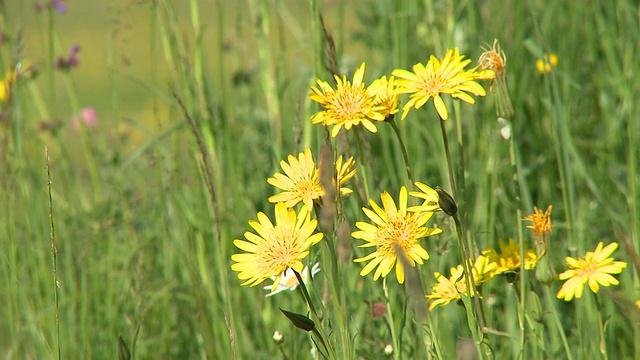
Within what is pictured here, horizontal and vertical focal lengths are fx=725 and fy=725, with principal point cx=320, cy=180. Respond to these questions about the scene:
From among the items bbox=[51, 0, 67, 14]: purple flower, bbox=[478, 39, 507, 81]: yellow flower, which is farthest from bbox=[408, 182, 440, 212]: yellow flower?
bbox=[51, 0, 67, 14]: purple flower

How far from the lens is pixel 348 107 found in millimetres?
964

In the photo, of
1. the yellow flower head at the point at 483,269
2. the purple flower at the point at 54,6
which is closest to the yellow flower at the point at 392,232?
the yellow flower head at the point at 483,269

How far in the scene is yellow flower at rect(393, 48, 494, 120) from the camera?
93 centimetres

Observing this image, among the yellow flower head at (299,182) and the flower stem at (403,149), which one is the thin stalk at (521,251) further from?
the yellow flower head at (299,182)

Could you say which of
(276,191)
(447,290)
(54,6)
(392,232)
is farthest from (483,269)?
(54,6)

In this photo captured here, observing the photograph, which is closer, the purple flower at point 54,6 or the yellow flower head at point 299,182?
the yellow flower head at point 299,182

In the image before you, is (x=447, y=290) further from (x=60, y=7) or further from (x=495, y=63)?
(x=60, y=7)

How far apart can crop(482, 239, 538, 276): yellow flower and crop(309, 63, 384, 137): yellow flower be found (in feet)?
0.91

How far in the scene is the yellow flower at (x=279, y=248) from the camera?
0.88m

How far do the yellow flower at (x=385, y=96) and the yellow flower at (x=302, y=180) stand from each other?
93mm

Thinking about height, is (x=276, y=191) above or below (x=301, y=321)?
above

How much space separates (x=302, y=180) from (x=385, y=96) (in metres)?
0.17

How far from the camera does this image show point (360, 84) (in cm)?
99

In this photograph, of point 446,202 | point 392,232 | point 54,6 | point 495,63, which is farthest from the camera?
point 54,6
